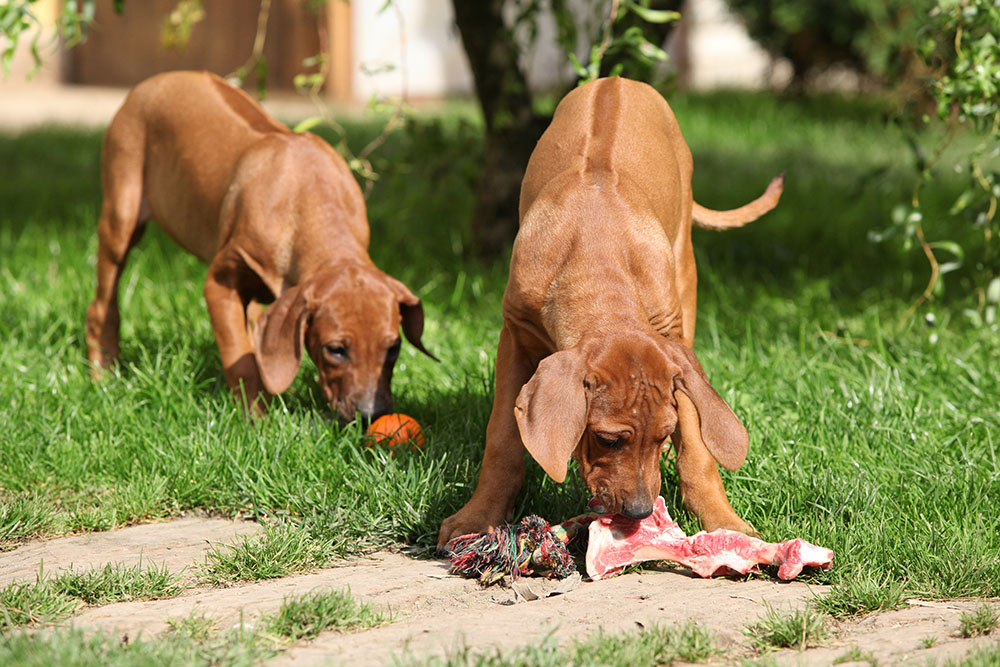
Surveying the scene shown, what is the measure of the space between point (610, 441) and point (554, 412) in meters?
0.21

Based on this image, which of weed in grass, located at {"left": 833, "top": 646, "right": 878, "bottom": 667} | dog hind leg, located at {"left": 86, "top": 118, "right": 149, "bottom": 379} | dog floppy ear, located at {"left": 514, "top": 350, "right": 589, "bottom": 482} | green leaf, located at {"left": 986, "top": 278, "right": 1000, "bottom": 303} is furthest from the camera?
dog hind leg, located at {"left": 86, "top": 118, "right": 149, "bottom": 379}

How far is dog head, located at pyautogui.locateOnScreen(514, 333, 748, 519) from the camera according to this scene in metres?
3.24

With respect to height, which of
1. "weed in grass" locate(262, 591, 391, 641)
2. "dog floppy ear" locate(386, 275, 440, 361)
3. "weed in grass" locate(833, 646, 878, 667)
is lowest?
"weed in grass" locate(262, 591, 391, 641)

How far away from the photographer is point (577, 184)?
4004 millimetres

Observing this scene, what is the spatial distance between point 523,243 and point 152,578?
1.53m

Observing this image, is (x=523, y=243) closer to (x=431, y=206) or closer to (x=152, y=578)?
(x=152, y=578)

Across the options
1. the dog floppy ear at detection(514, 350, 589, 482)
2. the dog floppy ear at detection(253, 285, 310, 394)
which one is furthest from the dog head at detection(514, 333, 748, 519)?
the dog floppy ear at detection(253, 285, 310, 394)

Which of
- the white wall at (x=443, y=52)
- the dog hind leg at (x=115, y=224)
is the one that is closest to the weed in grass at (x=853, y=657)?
the dog hind leg at (x=115, y=224)

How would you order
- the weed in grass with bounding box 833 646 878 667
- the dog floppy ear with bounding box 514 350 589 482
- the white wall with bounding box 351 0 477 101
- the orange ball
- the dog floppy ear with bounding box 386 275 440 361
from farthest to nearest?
the white wall with bounding box 351 0 477 101 → the dog floppy ear with bounding box 386 275 440 361 → the orange ball → the dog floppy ear with bounding box 514 350 589 482 → the weed in grass with bounding box 833 646 878 667

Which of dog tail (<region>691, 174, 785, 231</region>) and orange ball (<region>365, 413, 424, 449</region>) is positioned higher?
dog tail (<region>691, 174, 785, 231</region>)

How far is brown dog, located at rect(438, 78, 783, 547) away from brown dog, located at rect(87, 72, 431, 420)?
2.33 feet

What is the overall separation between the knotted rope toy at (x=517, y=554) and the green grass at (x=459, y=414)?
38 centimetres

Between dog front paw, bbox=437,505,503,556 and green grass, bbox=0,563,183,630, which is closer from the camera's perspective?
green grass, bbox=0,563,183,630

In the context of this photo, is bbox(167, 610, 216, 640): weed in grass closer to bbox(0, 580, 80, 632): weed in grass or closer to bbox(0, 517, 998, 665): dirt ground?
bbox(0, 517, 998, 665): dirt ground
